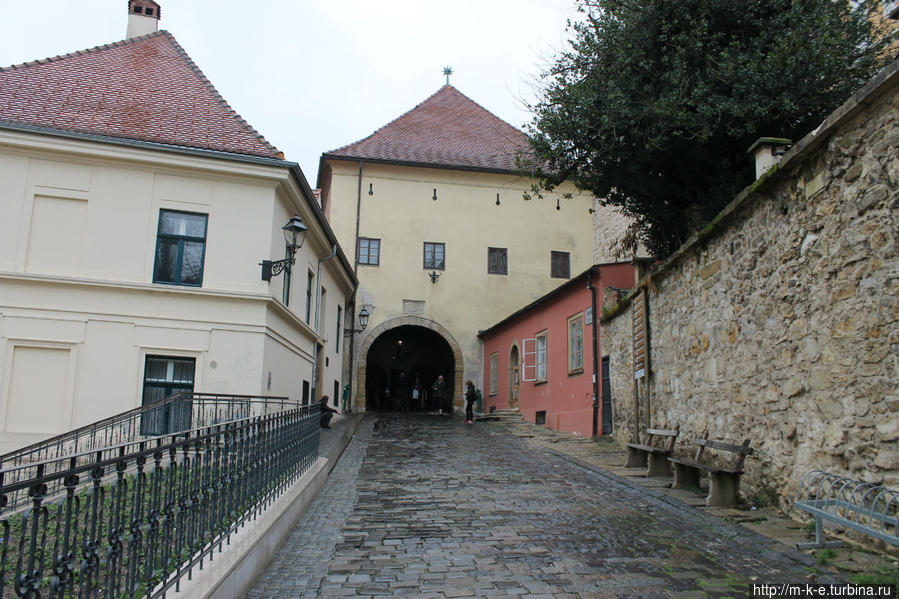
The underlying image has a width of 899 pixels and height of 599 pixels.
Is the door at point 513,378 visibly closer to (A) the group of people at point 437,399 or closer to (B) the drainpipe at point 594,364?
(A) the group of people at point 437,399

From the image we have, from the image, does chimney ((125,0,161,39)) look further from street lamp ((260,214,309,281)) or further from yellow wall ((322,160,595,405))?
yellow wall ((322,160,595,405))

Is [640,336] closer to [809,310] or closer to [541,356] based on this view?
[809,310]

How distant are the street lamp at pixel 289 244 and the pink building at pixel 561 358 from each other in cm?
725

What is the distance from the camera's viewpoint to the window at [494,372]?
85.3 feet

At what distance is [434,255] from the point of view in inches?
1086

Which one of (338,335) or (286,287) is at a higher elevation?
(286,287)

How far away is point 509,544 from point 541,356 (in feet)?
48.6

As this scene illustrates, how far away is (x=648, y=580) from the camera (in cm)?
496

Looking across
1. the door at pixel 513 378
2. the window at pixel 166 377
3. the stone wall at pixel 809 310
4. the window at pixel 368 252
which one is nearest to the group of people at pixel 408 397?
the window at pixel 368 252

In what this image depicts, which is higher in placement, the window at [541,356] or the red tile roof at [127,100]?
the red tile roof at [127,100]

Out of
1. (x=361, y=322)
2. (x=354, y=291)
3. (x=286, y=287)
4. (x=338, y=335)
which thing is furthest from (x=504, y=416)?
(x=286, y=287)

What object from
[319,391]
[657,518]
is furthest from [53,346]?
[657,518]

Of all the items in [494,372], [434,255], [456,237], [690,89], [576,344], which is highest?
[456,237]

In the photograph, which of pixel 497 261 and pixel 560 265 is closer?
pixel 497 261
